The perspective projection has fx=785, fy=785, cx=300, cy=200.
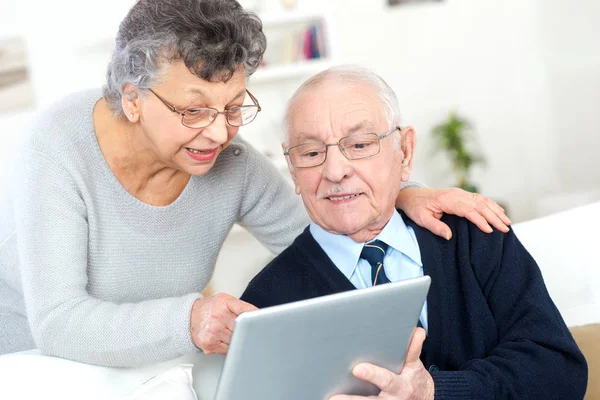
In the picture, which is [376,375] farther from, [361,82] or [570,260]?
[570,260]

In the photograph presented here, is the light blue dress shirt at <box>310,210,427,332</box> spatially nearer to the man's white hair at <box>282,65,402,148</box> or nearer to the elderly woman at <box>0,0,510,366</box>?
the elderly woman at <box>0,0,510,366</box>

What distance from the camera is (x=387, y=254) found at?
74.7 inches

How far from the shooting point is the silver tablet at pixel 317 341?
1.25 metres

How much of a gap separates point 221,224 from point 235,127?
438 mm

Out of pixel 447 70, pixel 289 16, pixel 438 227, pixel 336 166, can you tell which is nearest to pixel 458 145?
pixel 447 70

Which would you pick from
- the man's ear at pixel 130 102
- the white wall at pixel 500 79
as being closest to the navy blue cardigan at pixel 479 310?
the man's ear at pixel 130 102

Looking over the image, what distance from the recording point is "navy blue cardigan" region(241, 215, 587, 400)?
5.44 feet

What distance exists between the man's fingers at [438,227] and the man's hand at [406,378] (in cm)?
39

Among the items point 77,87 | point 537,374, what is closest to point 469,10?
point 77,87

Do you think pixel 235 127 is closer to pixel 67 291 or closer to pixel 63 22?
pixel 67 291

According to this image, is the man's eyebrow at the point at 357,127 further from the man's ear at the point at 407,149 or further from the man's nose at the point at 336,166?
the man's ear at the point at 407,149

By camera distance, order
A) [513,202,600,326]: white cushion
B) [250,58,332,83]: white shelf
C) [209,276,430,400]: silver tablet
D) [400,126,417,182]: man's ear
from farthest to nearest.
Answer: [250,58,332,83]: white shelf < [513,202,600,326]: white cushion < [400,126,417,182]: man's ear < [209,276,430,400]: silver tablet

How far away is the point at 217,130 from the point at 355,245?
17.3 inches

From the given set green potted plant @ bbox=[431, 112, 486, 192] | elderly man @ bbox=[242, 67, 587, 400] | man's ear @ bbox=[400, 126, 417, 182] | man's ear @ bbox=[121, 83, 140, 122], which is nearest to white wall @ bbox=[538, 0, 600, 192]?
green potted plant @ bbox=[431, 112, 486, 192]
